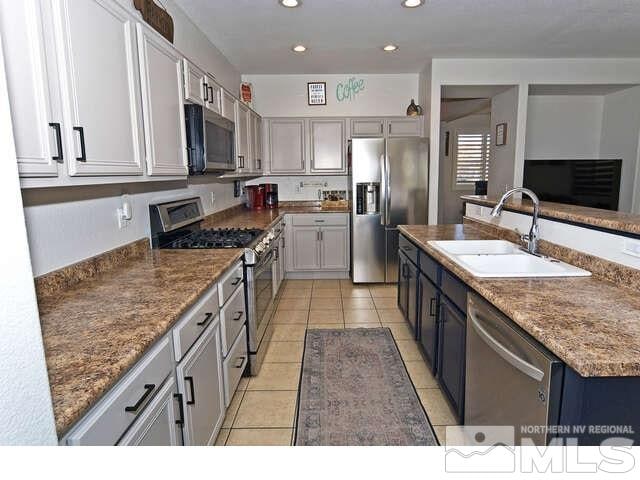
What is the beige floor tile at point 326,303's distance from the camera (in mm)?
3922

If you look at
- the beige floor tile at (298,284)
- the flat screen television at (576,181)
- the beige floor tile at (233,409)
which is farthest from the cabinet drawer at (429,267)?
the flat screen television at (576,181)

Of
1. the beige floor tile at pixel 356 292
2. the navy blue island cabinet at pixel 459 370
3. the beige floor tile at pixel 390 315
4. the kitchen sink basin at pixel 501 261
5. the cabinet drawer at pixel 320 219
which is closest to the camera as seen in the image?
the navy blue island cabinet at pixel 459 370

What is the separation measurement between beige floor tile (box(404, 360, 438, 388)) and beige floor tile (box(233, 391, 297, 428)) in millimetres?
800

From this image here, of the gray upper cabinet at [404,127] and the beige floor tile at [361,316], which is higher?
the gray upper cabinet at [404,127]

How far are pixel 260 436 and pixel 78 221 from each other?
1.38m

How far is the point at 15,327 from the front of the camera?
58cm

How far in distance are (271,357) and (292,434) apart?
90 cm

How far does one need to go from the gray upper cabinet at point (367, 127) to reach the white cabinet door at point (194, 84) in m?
2.62

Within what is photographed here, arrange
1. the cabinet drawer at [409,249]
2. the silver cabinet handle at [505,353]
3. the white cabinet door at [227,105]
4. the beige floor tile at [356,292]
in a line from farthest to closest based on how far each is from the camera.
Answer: the beige floor tile at [356,292], the white cabinet door at [227,105], the cabinet drawer at [409,249], the silver cabinet handle at [505,353]

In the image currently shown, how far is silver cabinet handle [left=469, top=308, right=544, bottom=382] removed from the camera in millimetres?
1139

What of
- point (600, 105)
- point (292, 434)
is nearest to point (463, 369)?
point (292, 434)

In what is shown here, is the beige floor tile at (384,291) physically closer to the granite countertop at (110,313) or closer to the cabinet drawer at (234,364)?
the cabinet drawer at (234,364)

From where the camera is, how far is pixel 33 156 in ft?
3.58

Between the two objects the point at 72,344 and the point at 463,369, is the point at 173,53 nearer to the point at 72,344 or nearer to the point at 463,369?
the point at 72,344
